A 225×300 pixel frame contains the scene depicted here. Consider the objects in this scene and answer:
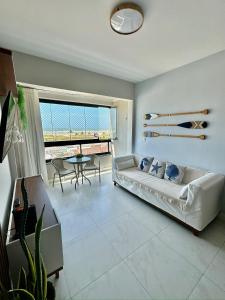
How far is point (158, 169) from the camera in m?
2.90

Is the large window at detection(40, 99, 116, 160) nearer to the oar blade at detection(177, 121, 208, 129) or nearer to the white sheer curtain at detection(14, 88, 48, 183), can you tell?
the white sheer curtain at detection(14, 88, 48, 183)

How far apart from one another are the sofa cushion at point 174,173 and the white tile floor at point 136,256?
2.18 ft

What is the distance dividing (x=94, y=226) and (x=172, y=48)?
2883 mm

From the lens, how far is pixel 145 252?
64.8 inches

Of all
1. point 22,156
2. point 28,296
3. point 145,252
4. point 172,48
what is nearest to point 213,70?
point 172,48

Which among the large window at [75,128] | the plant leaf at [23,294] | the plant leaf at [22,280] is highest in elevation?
the large window at [75,128]

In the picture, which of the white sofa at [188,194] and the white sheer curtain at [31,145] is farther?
the white sheer curtain at [31,145]

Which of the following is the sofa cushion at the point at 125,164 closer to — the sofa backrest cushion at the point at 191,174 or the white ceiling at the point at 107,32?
the sofa backrest cushion at the point at 191,174

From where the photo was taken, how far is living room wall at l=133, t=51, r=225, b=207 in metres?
2.23

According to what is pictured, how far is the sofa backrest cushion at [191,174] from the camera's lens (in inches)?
97.0

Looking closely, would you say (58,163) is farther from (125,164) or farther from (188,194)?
(188,194)

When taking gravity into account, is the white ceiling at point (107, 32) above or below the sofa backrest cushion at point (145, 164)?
above

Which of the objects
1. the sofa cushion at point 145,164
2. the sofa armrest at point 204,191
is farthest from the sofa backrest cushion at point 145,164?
the sofa armrest at point 204,191

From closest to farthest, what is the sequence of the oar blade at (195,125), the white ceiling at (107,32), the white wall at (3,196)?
the white wall at (3,196) → the white ceiling at (107,32) → the oar blade at (195,125)
